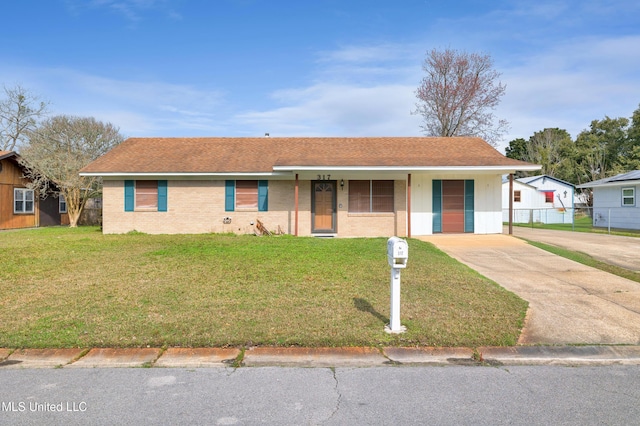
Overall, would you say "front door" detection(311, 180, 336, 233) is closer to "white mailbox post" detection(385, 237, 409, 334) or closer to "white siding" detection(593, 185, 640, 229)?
"white mailbox post" detection(385, 237, 409, 334)

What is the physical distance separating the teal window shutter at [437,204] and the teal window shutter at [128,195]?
11.9 metres

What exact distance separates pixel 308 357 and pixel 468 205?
14.3 m

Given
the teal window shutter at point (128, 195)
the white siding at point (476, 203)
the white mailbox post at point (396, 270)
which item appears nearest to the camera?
the white mailbox post at point (396, 270)

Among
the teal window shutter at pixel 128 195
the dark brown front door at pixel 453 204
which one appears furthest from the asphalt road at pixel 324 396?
the teal window shutter at pixel 128 195

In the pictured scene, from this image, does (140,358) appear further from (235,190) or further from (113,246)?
(235,190)

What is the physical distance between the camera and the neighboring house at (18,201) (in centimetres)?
2225

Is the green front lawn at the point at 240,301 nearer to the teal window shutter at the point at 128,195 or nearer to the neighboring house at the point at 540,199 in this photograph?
the teal window shutter at the point at 128,195

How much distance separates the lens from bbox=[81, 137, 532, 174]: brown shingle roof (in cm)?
1605

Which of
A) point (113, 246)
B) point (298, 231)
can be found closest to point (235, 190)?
point (298, 231)

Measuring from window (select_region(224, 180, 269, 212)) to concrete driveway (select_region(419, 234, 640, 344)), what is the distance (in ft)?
23.7

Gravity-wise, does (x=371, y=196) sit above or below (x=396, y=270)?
above

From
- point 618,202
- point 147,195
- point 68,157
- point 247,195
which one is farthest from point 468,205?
→ point 68,157

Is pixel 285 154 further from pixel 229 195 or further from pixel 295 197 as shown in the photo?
pixel 229 195

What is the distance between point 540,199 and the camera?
3338 centimetres
